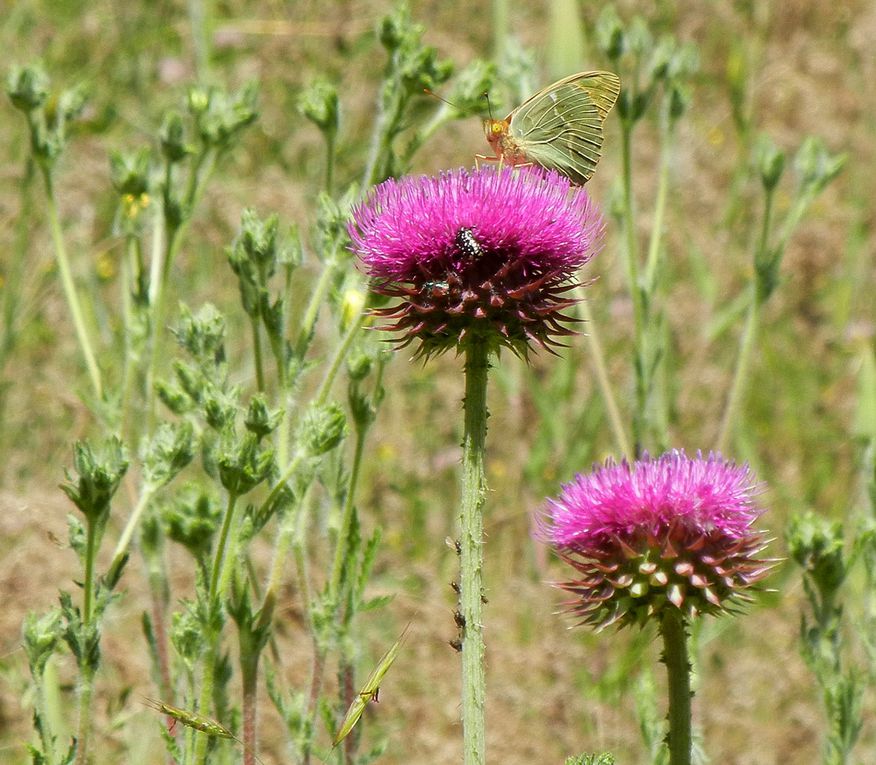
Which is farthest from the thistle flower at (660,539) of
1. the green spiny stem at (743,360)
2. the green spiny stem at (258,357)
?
the green spiny stem at (743,360)

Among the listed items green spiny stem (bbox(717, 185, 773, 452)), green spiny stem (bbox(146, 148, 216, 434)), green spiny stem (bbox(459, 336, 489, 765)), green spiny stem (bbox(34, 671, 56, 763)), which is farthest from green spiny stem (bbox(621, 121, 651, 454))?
green spiny stem (bbox(34, 671, 56, 763))

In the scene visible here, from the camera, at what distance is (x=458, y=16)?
26.0 ft

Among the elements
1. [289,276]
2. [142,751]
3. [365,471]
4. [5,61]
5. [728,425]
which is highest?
[5,61]

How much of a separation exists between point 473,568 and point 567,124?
5.46ft

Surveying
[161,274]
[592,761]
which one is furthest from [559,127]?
[592,761]

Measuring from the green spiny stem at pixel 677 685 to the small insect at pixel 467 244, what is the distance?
35.6 inches

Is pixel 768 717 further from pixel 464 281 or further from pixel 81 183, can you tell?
pixel 81 183

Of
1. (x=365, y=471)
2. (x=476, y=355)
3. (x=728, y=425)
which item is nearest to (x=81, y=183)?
(x=365, y=471)

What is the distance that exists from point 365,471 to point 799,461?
2383 mm

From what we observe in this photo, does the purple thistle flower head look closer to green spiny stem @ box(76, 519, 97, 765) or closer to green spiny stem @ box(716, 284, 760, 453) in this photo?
green spiny stem @ box(76, 519, 97, 765)

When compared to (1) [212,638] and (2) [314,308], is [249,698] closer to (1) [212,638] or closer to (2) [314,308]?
(1) [212,638]

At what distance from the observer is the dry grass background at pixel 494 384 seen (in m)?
4.63

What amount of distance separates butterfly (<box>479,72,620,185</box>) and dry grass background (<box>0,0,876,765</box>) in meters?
1.04

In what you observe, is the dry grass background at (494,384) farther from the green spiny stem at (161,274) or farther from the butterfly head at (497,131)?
the butterfly head at (497,131)
